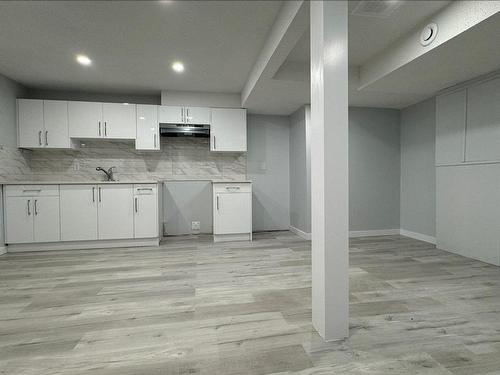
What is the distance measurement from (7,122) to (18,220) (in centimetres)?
129

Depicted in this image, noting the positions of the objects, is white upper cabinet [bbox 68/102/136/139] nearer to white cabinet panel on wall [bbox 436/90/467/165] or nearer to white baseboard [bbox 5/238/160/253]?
white baseboard [bbox 5/238/160/253]

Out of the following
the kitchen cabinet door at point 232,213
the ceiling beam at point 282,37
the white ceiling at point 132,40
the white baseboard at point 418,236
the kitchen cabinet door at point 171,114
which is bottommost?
the white baseboard at point 418,236

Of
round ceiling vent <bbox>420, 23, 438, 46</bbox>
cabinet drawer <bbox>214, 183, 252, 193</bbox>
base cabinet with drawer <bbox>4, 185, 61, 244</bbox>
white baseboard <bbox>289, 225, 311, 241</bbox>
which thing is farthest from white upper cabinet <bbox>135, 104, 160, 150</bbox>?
round ceiling vent <bbox>420, 23, 438, 46</bbox>

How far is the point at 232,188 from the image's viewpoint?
3.78 m

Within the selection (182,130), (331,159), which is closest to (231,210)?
(182,130)

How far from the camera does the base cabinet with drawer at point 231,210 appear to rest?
12.3 ft

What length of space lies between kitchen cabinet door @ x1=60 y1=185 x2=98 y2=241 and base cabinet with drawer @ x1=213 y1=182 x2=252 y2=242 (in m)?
1.65

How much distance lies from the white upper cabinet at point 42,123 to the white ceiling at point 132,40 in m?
0.31

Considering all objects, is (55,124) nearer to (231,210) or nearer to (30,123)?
(30,123)

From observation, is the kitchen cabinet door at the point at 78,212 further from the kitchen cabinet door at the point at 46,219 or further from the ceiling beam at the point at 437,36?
the ceiling beam at the point at 437,36

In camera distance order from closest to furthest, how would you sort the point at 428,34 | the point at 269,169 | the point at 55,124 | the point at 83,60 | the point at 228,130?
the point at 428,34 → the point at 83,60 → the point at 55,124 → the point at 228,130 → the point at 269,169

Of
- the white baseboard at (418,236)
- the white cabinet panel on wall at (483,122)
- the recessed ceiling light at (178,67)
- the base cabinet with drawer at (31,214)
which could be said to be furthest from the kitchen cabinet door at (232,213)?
the white cabinet panel on wall at (483,122)

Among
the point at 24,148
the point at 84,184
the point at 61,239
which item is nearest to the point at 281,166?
the point at 84,184

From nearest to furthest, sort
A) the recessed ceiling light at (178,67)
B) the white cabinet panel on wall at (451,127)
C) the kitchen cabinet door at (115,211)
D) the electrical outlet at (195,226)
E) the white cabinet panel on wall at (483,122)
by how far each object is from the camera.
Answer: the white cabinet panel on wall at (483,122), the recessed ceiling light at (178,67), the white cabinet panel on wall at (451,127), the kitchen cabinet door at (115,211), the electrical outlet at (195,226)
